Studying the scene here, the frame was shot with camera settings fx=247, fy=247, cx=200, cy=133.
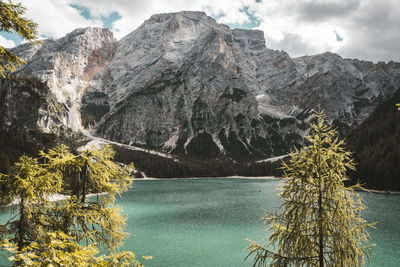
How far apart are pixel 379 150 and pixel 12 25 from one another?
129 metres

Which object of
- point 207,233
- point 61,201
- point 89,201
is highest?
point 61,201

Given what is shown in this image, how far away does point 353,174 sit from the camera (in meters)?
107

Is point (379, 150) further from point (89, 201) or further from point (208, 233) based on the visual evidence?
point (89, 201)

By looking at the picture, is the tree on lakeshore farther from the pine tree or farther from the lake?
the lake

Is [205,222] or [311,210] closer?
[311,210]

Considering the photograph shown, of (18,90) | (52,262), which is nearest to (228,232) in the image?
(52,262)

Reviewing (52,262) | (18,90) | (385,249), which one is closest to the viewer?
(52,262)

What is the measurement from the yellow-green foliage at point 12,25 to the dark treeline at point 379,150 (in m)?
112

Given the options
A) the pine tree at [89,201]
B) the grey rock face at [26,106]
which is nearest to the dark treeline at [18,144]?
the grey rock face at [26,106]

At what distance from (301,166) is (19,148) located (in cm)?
12762

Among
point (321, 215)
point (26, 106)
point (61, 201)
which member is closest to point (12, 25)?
point (61, 201)

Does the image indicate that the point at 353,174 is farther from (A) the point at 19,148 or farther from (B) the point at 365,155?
(A) the point at 19,148

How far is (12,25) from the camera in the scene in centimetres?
906

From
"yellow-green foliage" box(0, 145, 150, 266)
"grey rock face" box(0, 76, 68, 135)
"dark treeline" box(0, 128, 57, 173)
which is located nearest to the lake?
"yellow-green foliage" box(0, 145, 150, 266)
